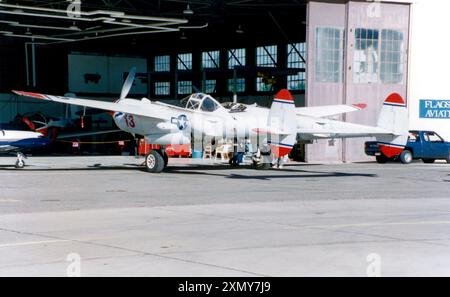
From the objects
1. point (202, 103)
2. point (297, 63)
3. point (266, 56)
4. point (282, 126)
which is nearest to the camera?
point (282, 126)

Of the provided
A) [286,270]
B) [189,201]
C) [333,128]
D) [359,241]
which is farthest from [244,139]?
[286,270]

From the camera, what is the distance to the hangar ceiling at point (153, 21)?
39.9 m

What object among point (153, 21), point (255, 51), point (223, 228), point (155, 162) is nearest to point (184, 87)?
point (255, 51)

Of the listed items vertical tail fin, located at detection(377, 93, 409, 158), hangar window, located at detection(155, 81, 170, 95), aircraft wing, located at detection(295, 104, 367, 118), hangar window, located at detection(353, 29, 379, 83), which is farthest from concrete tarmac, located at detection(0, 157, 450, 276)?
hangar window, located at detection(155, 81, 170, 95)

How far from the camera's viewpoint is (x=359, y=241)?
10445 mm

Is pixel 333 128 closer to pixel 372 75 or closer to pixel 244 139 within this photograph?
pixel 244 139

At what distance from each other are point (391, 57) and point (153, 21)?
53.3 feet

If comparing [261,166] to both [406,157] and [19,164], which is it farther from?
[406,157]

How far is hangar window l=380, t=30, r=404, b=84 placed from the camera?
38.0m

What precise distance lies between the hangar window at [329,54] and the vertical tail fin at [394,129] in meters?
15.3

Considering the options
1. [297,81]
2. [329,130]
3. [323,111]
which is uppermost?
[297,81]

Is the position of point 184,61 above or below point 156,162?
above

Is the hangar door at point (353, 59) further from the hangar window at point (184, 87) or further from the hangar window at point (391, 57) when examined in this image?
the hangar window at point (184, 87)

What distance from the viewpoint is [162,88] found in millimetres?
72500
